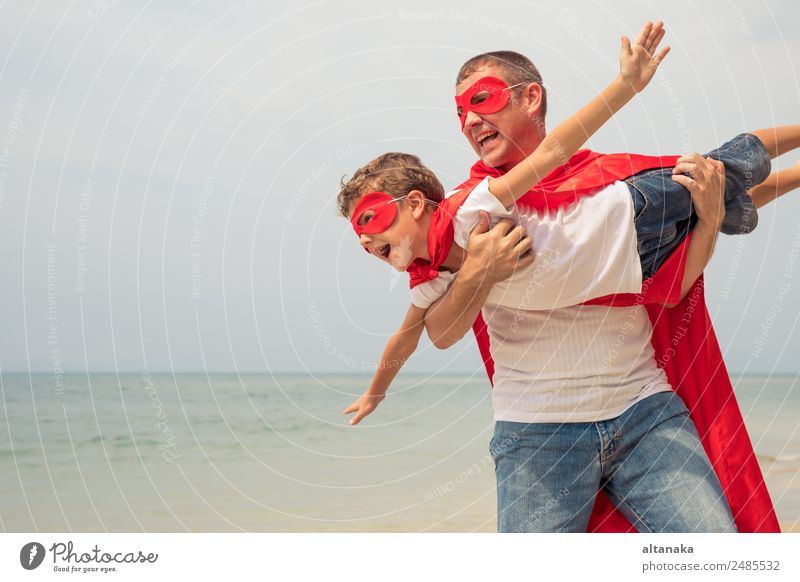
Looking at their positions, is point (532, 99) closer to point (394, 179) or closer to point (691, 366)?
point (394, 179)

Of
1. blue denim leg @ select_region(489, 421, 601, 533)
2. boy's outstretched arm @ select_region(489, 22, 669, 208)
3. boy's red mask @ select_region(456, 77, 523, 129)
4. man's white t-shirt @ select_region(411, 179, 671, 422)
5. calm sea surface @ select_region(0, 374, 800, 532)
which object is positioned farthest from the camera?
calm sea surface @ select_region(0, 374, 800, 532)

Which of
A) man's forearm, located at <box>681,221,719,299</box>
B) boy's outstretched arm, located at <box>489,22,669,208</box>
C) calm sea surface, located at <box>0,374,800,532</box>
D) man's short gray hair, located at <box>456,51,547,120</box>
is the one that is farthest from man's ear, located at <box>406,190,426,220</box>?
calm sea surface, located at <box>0,374,800,532</box>

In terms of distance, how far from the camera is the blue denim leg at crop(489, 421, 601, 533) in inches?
114

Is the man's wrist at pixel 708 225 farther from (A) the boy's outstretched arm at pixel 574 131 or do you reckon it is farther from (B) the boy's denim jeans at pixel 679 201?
(A) the boy's outstretched arm at pixel 574 131

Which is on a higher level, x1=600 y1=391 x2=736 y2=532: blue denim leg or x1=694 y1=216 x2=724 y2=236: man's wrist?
x1=694 y1=216 x2=724 y2=236: man's wrist

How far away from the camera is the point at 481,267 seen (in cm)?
275

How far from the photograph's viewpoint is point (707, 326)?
3.08 metres

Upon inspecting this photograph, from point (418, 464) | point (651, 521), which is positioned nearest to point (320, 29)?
point (651, 521)

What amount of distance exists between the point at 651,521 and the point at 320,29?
2823 millimetres

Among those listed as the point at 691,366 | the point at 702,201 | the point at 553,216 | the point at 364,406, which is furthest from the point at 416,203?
the point at 691,366

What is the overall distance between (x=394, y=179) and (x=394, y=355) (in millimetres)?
656

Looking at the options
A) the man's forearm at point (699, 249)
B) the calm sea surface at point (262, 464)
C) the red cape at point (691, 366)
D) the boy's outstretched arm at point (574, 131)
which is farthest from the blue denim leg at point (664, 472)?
the calm sea surface at point (262, 464)

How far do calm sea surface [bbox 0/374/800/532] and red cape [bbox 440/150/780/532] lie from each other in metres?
1.50

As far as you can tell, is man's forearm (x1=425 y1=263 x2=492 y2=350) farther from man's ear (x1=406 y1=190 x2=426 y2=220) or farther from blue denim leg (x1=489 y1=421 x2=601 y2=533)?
blue denim leg (x1=489 y1=421 x2=601 y2=533)
